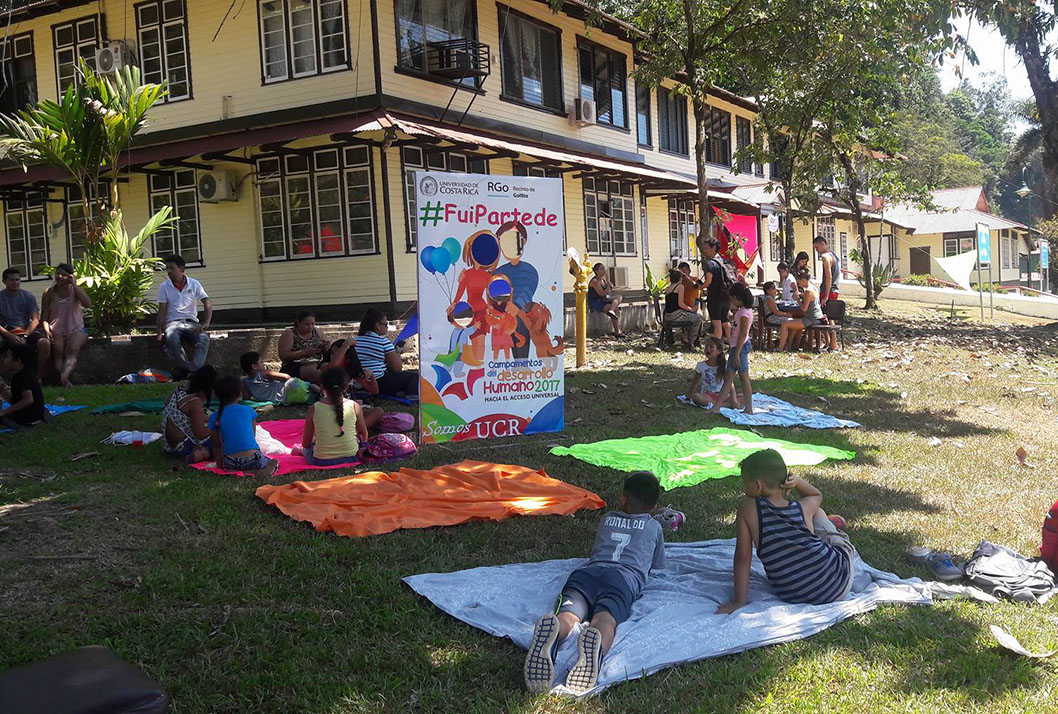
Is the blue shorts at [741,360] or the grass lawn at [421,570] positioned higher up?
the blue shorts at [741,360]

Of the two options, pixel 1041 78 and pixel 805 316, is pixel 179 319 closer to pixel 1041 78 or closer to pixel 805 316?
pixel 805 316

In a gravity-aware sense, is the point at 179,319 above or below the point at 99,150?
below

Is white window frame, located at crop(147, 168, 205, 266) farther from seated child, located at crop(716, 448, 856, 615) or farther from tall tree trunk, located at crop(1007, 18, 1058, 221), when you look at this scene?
tall tree trunk, located at crop(1007, 18, 1058, 221)

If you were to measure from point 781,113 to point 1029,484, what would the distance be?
13.2m

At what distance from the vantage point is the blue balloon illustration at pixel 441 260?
7.45 metres

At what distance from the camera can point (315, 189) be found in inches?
647

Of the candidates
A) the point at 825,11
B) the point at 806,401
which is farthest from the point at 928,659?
the point at 825,11

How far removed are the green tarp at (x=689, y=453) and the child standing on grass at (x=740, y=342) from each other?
1.09 m

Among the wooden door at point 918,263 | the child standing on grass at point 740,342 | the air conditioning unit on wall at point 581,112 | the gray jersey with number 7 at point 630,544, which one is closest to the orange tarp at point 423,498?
the gray jersey with number 7 at point 630,544

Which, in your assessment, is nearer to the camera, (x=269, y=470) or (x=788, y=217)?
(x=269, y=470)

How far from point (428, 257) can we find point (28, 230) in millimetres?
15810

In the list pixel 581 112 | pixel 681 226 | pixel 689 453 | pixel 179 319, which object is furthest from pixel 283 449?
pixel 681 226

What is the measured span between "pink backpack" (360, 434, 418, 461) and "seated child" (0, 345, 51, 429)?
12.8ft

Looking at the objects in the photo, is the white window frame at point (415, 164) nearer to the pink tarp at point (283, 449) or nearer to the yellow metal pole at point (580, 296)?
the yellow metal pole at point (580, 296)
